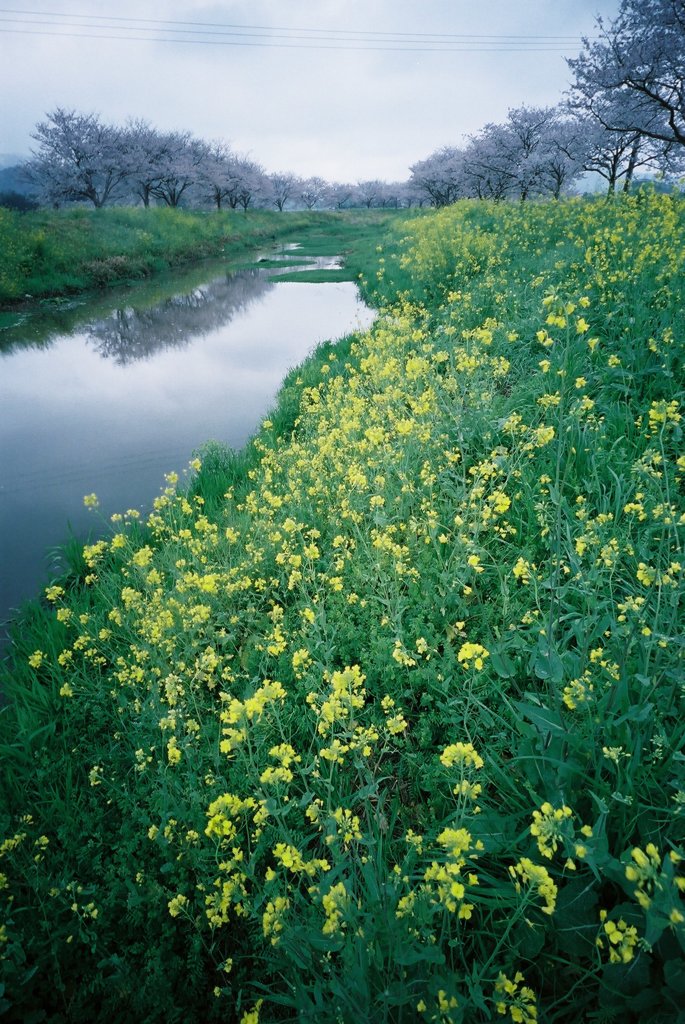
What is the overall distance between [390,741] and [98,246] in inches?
992

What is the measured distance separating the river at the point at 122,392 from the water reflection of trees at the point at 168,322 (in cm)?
5

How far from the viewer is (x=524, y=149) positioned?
110ft

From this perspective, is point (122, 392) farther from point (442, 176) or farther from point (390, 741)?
point (442, 176)

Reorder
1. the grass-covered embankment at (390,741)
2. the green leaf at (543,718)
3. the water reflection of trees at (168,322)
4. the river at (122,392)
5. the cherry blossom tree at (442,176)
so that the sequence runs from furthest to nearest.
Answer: the cherry blossom tree at (442,176) → the water reflection of trees at (168,322) → the river at (122,392) → the green leaf at (543,718) → the grass-covered embankment at (390,741)

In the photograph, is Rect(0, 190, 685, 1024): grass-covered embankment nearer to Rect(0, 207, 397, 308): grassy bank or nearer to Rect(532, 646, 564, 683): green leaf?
Rect(532, 646, 564, 683): green leaf

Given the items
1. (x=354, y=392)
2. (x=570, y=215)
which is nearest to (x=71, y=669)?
(x=354, y=392)

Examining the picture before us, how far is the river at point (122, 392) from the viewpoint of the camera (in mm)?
6117

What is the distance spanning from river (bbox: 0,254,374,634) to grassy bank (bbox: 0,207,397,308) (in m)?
2.11

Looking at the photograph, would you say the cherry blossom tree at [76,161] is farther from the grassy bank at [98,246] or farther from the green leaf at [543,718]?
the green leaf at [543,718]

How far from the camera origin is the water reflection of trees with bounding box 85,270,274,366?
12570mm

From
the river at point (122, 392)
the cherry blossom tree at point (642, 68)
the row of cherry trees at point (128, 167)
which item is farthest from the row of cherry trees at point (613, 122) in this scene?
the row of cherry trees at point (128, 167)

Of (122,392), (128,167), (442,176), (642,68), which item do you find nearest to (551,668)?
(122,392)

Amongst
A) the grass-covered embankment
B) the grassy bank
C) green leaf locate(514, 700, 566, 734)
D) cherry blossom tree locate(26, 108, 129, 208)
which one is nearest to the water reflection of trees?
the grassy bank

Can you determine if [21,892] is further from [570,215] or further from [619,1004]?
[570,215]
